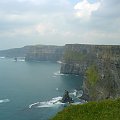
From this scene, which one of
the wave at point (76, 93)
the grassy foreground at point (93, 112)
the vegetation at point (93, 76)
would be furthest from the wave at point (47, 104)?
the grassy foreground at point (93, 112)

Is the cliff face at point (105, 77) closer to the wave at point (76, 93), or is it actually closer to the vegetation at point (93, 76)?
the vegetation at point (93, 76)

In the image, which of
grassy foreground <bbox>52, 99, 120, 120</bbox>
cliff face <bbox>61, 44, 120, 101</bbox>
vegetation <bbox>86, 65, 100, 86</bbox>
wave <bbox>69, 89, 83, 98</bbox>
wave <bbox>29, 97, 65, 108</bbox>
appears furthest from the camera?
wave <bbox>69, 89, 83, 98</bbox>

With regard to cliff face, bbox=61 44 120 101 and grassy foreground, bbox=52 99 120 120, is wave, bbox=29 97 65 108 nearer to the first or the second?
cliff face, bbox=61 44 120 101

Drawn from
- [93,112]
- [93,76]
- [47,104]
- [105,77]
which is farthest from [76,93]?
[93,112]

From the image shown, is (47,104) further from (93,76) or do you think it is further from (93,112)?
(93,112)

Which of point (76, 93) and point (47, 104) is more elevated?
point (47, 104)

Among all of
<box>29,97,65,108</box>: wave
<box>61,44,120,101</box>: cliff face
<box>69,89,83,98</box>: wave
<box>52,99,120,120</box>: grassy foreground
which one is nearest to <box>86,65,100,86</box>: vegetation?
<box>61,44,120,101</box>: cliff face

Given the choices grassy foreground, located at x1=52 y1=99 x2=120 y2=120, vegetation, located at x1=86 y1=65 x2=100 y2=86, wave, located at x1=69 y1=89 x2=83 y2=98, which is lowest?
wave, located at x1=69 y1=89 x2=83 y2=98

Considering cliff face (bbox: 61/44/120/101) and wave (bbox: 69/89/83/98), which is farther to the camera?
wave (bbox: 69/89/83/98)
